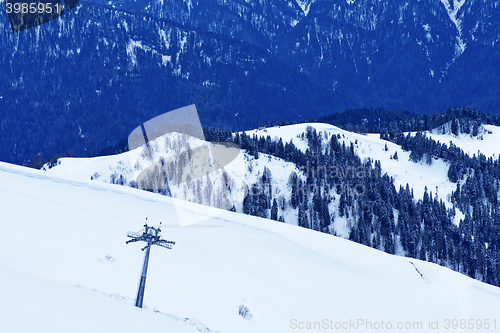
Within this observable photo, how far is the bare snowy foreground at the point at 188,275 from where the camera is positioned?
19656 mm

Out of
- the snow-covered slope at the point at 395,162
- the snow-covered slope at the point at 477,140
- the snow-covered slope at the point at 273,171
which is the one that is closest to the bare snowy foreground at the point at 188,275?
the snow-covered slope at the point at 273,171

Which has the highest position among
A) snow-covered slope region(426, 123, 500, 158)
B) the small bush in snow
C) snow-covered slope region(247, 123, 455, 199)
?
snow-covered slope region(426, 123, 500, 158)

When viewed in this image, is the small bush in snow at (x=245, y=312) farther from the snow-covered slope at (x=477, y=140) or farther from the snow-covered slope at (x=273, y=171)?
the snow-covered slope at (x=477, y=140)

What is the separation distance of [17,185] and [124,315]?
76.9 ft

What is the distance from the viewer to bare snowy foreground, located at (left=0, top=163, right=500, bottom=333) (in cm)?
1966

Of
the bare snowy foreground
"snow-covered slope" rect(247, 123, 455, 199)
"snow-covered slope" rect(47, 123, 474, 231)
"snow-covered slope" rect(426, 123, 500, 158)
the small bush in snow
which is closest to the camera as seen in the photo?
the bare snowy foreground

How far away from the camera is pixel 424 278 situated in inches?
1566

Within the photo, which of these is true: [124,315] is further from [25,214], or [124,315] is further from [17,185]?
[17,185]

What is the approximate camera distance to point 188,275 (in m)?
29.0

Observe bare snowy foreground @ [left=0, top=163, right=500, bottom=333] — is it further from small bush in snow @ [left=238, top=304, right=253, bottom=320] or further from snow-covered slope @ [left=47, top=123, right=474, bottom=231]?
snow-covered slope @ [left=47, top=123, right=474, bottom=231]

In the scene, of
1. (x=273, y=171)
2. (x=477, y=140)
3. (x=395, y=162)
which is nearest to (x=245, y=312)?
(x=273, y=171)

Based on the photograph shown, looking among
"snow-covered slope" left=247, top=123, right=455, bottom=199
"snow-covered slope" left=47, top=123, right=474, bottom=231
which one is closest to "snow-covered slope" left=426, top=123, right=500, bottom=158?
"snow-covered slope" left=247, top=123, right=455, bottom=199

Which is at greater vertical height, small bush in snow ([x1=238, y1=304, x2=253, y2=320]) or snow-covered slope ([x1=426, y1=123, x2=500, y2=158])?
snow-covered slope ([x1=426, y1=123, x2=500, y2=158])

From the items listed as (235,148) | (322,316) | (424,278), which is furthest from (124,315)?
(235,148)
